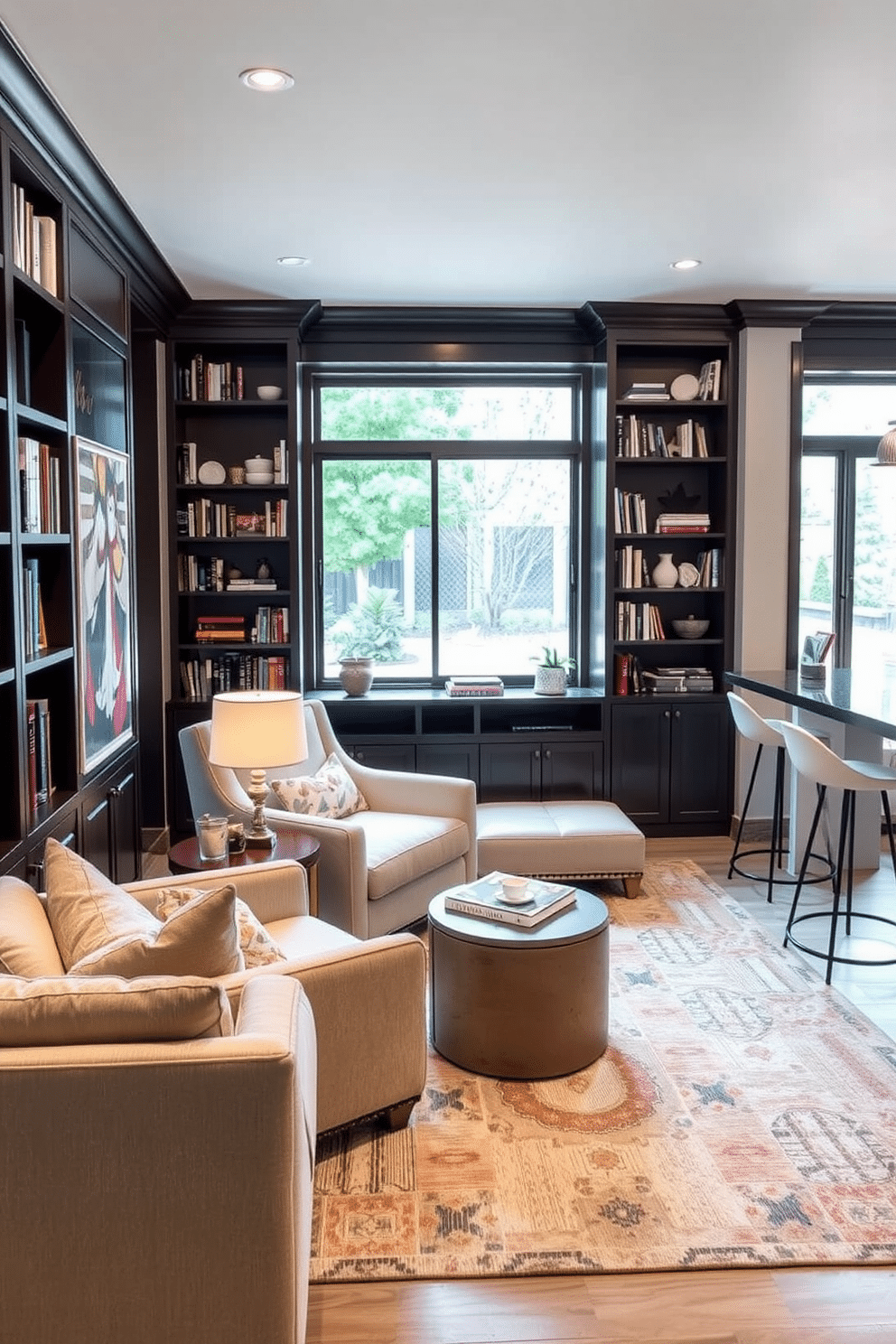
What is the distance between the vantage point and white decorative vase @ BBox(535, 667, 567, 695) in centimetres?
575

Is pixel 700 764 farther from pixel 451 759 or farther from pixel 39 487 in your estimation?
pixel 39 487

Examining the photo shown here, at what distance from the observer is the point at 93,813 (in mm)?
3684

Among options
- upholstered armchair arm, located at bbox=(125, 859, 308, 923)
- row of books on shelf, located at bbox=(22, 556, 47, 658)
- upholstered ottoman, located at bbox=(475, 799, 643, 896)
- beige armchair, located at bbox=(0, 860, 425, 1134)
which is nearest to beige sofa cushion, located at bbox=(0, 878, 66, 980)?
beige armchair, located at bbox=(0, 860, 425, 1134)

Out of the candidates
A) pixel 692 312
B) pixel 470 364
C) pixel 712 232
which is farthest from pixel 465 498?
pixel 712 232

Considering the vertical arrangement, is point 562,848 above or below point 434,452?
below

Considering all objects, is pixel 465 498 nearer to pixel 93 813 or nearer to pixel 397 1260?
pixel 93 813

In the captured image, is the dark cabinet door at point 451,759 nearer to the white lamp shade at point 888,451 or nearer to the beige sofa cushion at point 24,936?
the white lamp shade at point 888,451

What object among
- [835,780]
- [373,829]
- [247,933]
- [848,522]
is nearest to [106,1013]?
[247,933]

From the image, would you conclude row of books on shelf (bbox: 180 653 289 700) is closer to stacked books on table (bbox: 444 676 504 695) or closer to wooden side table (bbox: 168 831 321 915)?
stacked books on table (bbox: 444 676 504 695)

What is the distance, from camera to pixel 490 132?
3289 millimetres

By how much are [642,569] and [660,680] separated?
607mm

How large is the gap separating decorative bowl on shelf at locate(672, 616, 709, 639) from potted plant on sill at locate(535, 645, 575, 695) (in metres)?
0.66

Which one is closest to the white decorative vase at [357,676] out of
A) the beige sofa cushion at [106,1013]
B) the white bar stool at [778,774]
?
the white bar stool at [778,774]

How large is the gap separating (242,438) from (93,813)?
109 inches
